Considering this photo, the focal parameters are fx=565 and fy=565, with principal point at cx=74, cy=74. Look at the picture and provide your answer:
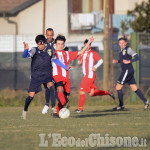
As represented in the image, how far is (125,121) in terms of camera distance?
36.3ft

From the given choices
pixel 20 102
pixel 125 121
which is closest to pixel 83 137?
pixel 125 121

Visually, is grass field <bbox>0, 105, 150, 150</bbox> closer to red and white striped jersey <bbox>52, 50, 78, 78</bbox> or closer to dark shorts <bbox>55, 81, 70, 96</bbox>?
dark shorts <bbox>55, 81, 70, 96</bbox>

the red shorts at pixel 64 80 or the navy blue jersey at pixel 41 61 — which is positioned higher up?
the navy blue jersey at pixel 41 61

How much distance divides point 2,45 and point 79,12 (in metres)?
11.1

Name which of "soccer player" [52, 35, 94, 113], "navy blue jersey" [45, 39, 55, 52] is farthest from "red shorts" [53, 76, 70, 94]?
"navy blue jersey" [45, 39, 55, 52]

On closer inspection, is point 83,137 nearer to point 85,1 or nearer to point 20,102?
point 20,102

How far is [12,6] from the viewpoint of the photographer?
95.4 ft

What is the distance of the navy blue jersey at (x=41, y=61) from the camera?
12117 mm

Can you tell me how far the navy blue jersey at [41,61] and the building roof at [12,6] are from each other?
16.4m

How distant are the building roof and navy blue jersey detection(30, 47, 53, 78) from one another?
16.4m

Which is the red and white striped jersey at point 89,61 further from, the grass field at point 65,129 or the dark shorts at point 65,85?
the grass field at point 65,129

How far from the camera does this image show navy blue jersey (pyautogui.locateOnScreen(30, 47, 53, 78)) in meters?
12.1

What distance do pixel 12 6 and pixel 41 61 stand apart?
17.4 metres

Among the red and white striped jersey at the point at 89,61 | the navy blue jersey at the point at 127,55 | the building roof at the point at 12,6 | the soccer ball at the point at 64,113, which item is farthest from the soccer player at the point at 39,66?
the building roof at the point at 12,6
